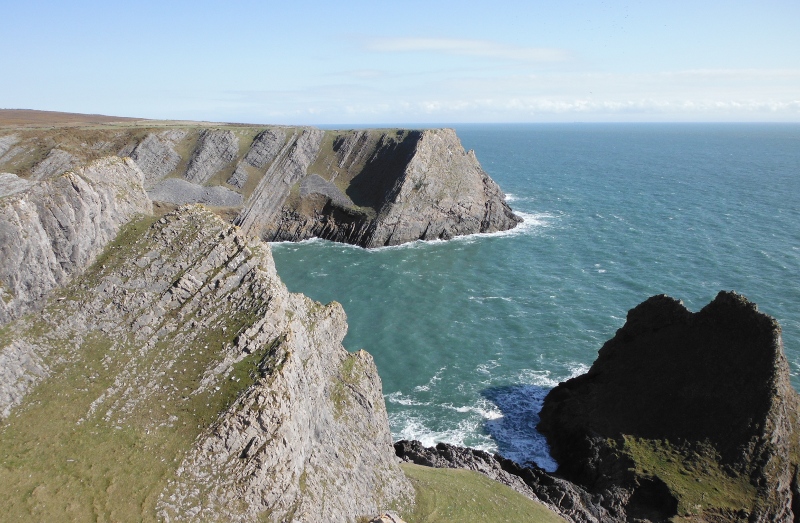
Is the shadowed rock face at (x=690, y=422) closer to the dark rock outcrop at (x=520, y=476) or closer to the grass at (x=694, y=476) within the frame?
the grass at (x=694, y=476)

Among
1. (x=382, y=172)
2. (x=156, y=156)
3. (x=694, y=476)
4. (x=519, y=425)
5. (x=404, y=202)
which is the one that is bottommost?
(x=519, y=425)

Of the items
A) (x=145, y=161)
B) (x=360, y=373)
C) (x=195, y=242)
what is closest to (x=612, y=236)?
(x=360, y=373)

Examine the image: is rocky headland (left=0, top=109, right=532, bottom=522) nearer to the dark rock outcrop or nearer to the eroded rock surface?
the dark rock outcrop

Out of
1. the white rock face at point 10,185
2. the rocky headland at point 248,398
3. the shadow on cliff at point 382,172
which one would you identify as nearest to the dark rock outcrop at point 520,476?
the rocky headland at point 248,398

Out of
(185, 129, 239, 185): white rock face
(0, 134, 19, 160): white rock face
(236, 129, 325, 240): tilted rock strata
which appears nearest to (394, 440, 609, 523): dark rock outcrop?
(236, 129, 325, 240): tilted rock strata

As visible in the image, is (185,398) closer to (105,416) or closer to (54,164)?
(105,416)

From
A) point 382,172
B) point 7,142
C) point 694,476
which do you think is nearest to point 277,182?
point 382,172
